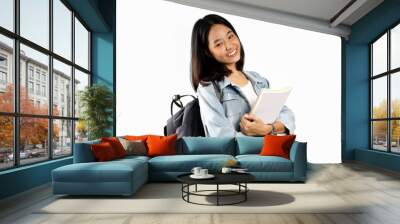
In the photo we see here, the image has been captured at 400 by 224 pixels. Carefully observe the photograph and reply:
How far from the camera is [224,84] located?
25.2 feet

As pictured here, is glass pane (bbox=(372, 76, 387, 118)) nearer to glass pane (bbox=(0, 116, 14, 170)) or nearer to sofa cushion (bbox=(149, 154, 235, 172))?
sofa cushion (bbox=(149, 154, 235, 172))

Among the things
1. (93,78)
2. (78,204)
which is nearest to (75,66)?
(93,78)

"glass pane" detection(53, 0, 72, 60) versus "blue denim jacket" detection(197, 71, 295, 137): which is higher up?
"glass pane" detection(53, 0, 72, 60)

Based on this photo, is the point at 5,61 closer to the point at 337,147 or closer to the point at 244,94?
the point at 244,94

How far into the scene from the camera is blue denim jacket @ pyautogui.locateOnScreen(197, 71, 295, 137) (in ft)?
24.6

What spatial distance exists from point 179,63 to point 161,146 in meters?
2.24

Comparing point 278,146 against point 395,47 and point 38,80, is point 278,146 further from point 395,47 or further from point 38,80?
point 38,80

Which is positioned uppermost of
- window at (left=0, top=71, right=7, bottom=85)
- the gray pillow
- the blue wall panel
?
window at (left=0, top=71, right=7, bottom=85)

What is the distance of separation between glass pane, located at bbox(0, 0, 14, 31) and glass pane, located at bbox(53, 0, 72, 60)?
1.50 meters

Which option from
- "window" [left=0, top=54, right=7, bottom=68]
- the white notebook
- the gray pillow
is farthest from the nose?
"window" [left=0, top=54, right=7, bottom=68]

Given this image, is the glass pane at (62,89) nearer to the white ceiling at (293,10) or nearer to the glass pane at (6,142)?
the glass pane at (6,142)

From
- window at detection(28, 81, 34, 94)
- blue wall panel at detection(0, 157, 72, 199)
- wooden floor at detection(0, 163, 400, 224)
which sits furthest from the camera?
window at detection(28, 81, 34, 94)

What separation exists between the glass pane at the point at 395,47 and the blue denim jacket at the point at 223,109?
2.86m

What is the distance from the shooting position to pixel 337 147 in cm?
902
